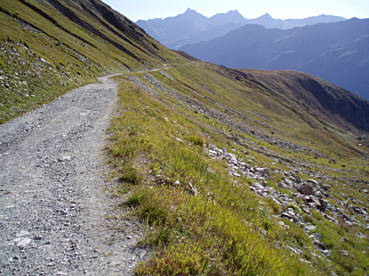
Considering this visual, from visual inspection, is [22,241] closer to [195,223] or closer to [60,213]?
[60,213]

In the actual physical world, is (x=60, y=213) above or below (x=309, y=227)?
below

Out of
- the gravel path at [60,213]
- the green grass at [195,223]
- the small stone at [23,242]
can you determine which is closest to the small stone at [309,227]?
the green grass at [195,223]

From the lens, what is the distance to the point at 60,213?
4609 millimetres

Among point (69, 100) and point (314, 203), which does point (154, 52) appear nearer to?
point (69, 100)

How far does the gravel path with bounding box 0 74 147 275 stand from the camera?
11.0ft

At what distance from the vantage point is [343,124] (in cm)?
18238

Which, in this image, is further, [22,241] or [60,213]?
[60,213]

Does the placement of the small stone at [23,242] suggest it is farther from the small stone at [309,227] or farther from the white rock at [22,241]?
the small stone at [309,227]

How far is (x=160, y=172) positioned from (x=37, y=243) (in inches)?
140

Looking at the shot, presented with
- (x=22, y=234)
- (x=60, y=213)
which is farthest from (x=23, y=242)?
(x=60, y=213)

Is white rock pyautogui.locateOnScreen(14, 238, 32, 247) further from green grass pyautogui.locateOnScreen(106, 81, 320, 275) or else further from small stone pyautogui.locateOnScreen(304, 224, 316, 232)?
small stone pyautogui.locateOnScreen(304, 224, 316, 232)

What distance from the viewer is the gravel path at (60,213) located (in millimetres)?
3361

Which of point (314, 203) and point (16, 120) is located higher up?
point (314, 203)

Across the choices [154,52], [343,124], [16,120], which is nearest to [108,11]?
[154,52]
